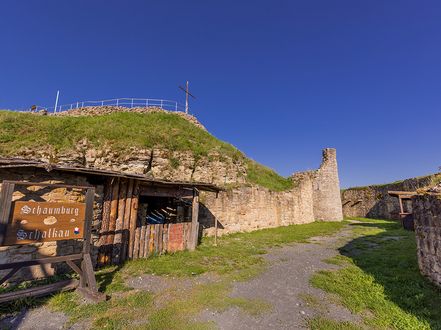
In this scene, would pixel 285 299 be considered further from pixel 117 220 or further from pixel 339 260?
pixel 117 220

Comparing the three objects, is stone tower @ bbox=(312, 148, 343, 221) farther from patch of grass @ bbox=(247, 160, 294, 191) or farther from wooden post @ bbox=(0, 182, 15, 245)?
wooden post @ bbox=(0, 182, 15, 245)

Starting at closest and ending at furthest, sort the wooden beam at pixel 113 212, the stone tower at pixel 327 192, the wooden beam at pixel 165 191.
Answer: the wooden beam at pixel 113 212 < the wooden beam at pixel 165 191 < the stone tower at pixel 327 192

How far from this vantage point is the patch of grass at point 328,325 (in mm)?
4023

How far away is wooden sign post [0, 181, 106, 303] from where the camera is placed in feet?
14.3

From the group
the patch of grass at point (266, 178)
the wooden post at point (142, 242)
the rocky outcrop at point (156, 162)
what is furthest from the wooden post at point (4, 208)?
the patch of grass at point (266, 178)

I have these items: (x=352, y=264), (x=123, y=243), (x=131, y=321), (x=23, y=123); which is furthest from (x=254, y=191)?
(x=23, y=123)

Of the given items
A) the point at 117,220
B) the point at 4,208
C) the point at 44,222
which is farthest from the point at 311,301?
the point at 4,208

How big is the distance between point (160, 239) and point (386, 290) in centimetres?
741

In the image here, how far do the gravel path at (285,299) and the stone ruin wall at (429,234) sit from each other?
2.60 m

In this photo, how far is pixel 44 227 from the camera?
15.7ft

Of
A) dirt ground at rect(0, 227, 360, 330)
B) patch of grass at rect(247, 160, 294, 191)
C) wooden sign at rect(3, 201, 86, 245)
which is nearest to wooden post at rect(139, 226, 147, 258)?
dirt ground at rect(0, 227, 360, 330)

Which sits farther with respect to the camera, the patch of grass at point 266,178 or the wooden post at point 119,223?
the patch of grass at point 266,178

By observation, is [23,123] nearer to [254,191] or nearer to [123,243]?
[123,243]

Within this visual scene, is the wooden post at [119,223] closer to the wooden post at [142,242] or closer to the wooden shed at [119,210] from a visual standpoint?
the wooden shed at [119,210]
